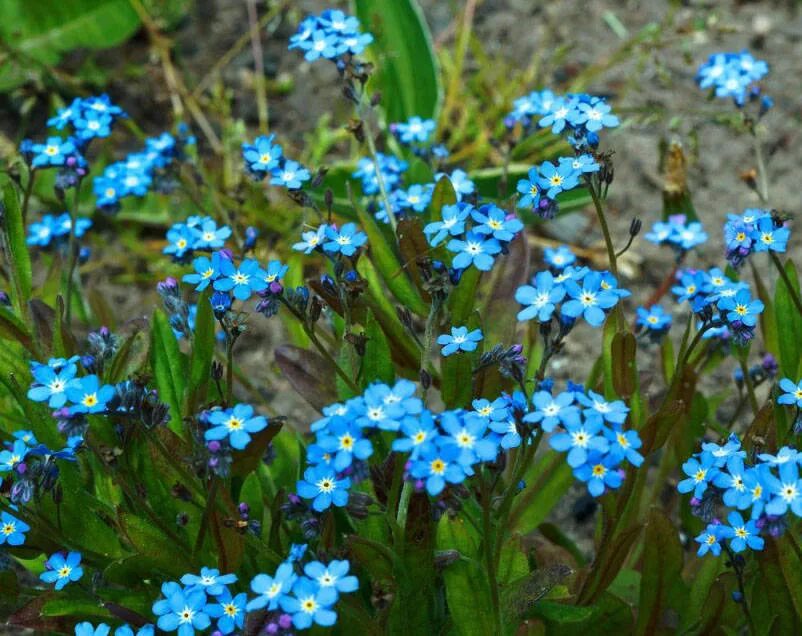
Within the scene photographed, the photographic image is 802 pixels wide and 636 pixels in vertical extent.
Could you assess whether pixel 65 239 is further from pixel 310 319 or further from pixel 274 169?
pixel 310 319

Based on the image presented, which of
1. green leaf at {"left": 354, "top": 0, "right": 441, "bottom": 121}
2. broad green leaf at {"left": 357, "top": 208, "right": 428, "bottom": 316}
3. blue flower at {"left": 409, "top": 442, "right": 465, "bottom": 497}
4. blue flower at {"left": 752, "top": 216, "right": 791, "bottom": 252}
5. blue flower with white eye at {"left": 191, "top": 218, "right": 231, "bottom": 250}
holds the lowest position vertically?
blue flower at {"left": 409, "top": 442, "right": 465, "bottom": 497}

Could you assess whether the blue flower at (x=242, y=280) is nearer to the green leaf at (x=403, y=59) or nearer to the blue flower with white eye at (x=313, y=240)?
the blue flower with white eye at (x=313, y=240)

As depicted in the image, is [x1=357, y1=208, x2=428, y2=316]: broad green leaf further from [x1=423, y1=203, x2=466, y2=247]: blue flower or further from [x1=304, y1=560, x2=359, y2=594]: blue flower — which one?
[x1=304, y1=560, x2=359, y2=594]: blue flower

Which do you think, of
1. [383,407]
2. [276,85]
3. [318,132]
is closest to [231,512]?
[383,407]

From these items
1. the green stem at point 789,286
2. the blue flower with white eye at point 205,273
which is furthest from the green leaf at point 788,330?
the blue flower with white eye at point 205,273

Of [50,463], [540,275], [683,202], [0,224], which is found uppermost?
Answer: [683,202]

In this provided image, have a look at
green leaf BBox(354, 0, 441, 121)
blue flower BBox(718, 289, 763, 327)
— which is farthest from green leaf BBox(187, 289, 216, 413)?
green leaf BBox(354, 0, 441, 121)

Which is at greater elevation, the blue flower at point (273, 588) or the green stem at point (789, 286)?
the green stem at point (789, 286)
